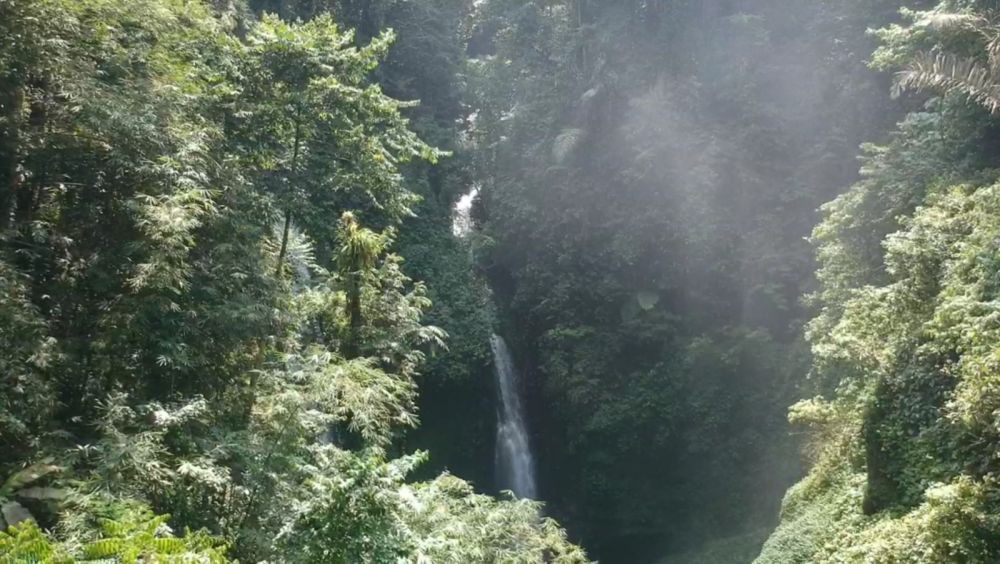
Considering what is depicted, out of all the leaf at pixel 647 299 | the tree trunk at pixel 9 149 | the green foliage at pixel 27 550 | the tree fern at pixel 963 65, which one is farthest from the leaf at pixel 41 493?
the leaf at pixel 647 299

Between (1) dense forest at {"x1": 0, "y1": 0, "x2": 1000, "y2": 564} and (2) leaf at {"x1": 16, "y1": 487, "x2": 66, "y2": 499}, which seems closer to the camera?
(2) leaf at {"x1": 16, "y1": 487, "x2": 66, "y2": 499}

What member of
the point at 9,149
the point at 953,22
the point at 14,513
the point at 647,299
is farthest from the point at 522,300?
the point at 14,513

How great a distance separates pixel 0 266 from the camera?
5.98 meters

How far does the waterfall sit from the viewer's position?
19.8 meters

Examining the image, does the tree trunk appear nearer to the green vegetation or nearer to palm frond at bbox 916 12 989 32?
the green vegetation

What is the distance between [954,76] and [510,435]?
14.6 m

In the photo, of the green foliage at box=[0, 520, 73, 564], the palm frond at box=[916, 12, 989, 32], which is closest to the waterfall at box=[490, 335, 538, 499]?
the palm frond at box=[916, 12, 989, 32]

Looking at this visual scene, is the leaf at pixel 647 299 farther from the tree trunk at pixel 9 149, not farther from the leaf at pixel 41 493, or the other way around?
the leaf at pixel 41 493

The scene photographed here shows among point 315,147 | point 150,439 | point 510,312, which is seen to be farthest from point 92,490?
point 510,312

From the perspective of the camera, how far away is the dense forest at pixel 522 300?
6195 mm

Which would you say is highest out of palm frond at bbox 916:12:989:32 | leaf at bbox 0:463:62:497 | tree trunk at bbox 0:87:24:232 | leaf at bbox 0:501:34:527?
palm frond at bbox 916:12:989:32

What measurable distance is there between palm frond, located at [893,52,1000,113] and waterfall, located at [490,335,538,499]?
1338 centimetres

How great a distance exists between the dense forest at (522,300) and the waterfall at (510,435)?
0.30 ft

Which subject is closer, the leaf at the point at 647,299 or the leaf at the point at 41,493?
the leaf at the point at 41,493
